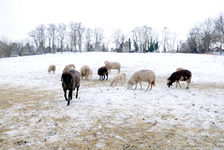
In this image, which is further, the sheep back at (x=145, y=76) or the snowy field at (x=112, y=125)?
the sheep back at (x=145, y=76)

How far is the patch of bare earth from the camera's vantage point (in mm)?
3861

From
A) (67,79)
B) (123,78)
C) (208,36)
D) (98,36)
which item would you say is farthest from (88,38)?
(67,79)

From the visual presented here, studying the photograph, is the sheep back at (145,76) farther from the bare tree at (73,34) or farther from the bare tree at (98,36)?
the bare tree at (98,36)

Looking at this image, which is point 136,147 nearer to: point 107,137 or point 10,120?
point 107,137

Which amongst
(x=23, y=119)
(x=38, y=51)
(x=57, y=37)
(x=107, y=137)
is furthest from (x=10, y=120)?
(x=38, y=51)

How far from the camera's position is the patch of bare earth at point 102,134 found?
386 centimetres

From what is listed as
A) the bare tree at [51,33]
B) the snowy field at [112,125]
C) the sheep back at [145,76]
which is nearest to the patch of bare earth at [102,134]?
the snowy field at [112,125]

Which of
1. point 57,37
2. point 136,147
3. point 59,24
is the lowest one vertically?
point 136,147

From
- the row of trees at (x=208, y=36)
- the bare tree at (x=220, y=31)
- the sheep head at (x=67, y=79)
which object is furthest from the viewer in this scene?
the row of trees at (x=208, y=36)

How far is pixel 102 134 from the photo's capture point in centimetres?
440

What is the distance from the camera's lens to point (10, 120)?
215 inches

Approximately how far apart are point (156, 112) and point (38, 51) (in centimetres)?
8920

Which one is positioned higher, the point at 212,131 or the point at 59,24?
the point at 59,24

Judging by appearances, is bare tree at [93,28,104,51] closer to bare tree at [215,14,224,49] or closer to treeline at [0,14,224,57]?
treeline at [0,14,224,57]
